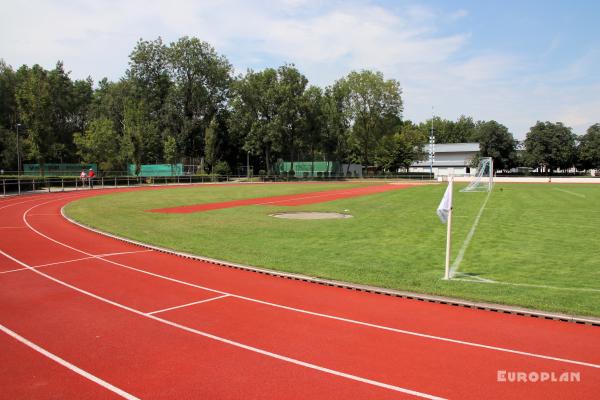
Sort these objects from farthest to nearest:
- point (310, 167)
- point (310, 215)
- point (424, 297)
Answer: point (310, 167), point (310, 215), point (424, 297)

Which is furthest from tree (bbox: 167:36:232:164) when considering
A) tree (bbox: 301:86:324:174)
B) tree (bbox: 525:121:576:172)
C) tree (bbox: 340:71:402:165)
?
tree (bbox: 525:121:576:172)

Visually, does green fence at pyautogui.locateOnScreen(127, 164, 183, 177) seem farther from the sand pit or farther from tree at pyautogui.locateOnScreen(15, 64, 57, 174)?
the sand pit

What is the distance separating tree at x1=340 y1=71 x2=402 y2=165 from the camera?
290ft

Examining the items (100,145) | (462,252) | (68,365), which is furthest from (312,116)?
(68,365)

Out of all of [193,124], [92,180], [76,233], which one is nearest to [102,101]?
[193,124]

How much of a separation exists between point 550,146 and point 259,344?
320 ft

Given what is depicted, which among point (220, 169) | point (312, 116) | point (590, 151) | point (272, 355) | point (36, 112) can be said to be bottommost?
point (272, 355)

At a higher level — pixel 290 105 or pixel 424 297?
pixel 290 105

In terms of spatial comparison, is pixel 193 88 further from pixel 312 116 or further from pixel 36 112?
pixel 36 112

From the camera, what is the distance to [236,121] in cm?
8162

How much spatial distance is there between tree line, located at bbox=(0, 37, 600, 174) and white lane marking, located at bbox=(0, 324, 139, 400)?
58829 millimetres

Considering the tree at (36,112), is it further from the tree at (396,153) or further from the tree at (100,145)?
the tree at (396,153)

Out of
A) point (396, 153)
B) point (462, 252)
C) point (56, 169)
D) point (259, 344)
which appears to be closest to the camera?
point (259, 344)

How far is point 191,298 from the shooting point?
Answer: 878 cm
